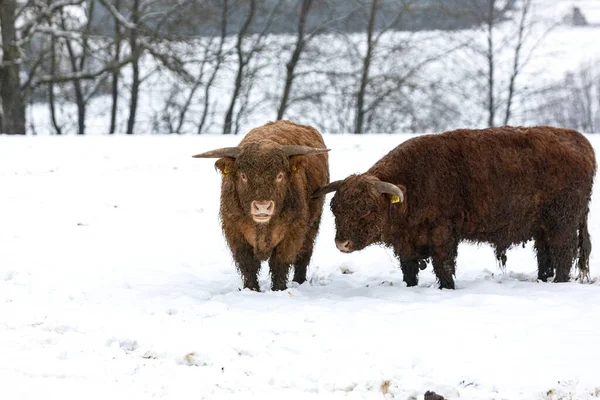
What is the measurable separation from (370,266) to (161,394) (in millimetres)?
5098

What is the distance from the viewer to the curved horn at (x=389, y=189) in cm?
728

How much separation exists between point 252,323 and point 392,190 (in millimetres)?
1964

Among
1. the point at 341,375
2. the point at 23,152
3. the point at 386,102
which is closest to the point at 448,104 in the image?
the point at 386,102

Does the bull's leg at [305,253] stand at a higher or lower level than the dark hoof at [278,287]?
higher

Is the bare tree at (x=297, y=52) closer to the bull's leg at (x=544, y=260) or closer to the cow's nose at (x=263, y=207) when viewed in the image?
the bull's leg at (x=544, y=260)

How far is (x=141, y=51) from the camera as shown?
886 inches

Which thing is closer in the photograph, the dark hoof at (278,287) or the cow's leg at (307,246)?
the dark hoof at (278,287)

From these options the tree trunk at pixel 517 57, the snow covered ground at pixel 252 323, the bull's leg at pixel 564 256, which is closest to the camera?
the snow covered ground at pixel 252 323

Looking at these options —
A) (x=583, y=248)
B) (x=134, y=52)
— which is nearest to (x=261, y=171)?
(x=583, y=248)

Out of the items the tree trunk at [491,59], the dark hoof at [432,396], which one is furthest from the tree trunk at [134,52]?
the dark hoof at [432,396]

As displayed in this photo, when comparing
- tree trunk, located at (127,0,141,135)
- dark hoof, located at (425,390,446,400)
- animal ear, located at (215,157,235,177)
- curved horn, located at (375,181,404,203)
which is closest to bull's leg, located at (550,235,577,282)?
curved horn, located at (375,181,404,203)

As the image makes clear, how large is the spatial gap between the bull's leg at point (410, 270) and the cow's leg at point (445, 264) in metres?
0.28

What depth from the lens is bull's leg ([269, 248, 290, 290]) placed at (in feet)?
25.5

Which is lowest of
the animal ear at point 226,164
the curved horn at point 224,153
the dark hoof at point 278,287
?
the dark hoof at point 278,287
